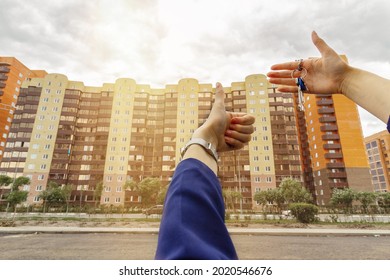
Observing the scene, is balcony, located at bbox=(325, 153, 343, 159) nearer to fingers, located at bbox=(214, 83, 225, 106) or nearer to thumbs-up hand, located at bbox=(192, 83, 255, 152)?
thumbs-up hand, located at bbox=(192, 83, 255, 152)

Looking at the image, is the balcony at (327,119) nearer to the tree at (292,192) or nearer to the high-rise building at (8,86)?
the tree at (292,192)

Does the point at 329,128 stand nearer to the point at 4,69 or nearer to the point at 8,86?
the point at 8,86

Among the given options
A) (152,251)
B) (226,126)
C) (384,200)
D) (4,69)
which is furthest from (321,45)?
(4,69)

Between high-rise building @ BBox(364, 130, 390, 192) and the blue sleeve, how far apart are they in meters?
94.5

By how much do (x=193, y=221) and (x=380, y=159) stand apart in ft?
322

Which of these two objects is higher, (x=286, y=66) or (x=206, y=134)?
(x=286, y=66)

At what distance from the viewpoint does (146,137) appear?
52.4 meters

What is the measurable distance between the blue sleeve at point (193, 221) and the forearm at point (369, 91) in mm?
923

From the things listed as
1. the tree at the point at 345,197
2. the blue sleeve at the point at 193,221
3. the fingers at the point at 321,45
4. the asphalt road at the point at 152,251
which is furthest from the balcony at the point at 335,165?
the blue sleeve at the point at 193,221

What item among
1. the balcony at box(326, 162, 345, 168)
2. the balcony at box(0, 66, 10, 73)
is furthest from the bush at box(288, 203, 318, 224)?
the balcony at box(0, 66, 10, 73)

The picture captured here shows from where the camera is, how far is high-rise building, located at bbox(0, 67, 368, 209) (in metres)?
44.3

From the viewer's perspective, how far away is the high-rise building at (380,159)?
73.5 metres
